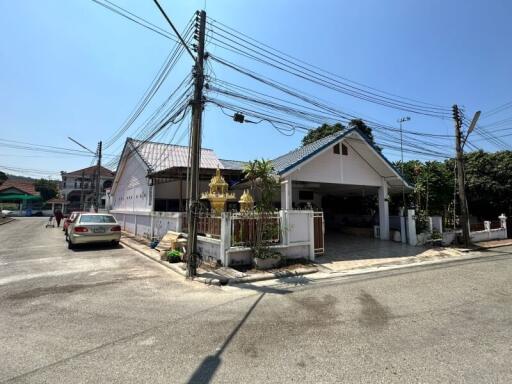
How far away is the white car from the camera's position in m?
12.0

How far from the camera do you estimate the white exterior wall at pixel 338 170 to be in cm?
1283

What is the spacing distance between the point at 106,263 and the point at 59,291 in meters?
3.28

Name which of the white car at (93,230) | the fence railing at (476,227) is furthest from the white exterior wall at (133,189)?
the fence railing at (476,227)

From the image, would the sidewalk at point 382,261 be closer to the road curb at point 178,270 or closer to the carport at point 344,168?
the carport at point 344,168

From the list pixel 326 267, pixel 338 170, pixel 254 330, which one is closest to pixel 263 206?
pixel 326 267

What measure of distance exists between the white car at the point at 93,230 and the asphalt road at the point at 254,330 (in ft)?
14.2

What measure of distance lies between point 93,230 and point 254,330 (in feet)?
34.8

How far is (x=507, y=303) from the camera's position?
18.3ft

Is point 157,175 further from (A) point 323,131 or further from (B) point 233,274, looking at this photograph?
(A) point 323,131

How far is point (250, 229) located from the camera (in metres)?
9.16

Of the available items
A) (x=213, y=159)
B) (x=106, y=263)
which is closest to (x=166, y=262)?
(x=106, y=263)

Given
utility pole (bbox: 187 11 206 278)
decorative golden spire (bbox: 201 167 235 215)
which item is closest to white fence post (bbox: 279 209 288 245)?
decorative golden spire (bbox: 201 167 235 215)

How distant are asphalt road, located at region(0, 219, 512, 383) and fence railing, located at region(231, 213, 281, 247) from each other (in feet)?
6.73

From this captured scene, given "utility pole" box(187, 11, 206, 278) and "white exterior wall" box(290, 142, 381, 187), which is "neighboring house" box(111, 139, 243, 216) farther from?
"utility pole" box(187, 11, 206, 278)
